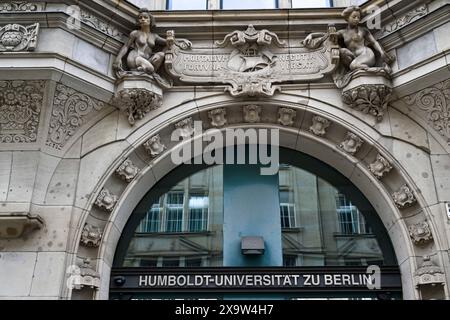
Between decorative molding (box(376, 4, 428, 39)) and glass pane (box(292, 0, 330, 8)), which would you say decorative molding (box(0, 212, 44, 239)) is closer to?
glass pane (box(292, 0, 330, 8))

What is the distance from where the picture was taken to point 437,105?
28.1 feet


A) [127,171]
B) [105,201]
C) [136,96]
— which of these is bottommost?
[105,201]

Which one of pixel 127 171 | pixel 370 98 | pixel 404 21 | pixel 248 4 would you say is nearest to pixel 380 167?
pixel 370 98

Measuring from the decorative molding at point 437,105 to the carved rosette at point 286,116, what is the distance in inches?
75.5

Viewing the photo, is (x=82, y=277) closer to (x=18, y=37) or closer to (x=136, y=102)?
(x=136, y=102)

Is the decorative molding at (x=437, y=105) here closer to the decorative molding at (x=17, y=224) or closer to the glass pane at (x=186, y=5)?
the glass pane at (x=186, y=5)

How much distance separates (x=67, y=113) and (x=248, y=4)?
3955mm

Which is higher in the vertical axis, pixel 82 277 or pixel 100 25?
pixel 100 25

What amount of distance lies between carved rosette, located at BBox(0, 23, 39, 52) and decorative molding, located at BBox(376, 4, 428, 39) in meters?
5.47

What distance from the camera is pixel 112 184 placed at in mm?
8703

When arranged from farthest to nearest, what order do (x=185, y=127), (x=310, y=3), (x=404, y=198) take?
1. (x=310, y=3)
2. (x=185, y=127)
3. (x=404, y=198)

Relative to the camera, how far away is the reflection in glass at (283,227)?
28.8 ft

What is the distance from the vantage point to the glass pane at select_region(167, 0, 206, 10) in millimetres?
10359
